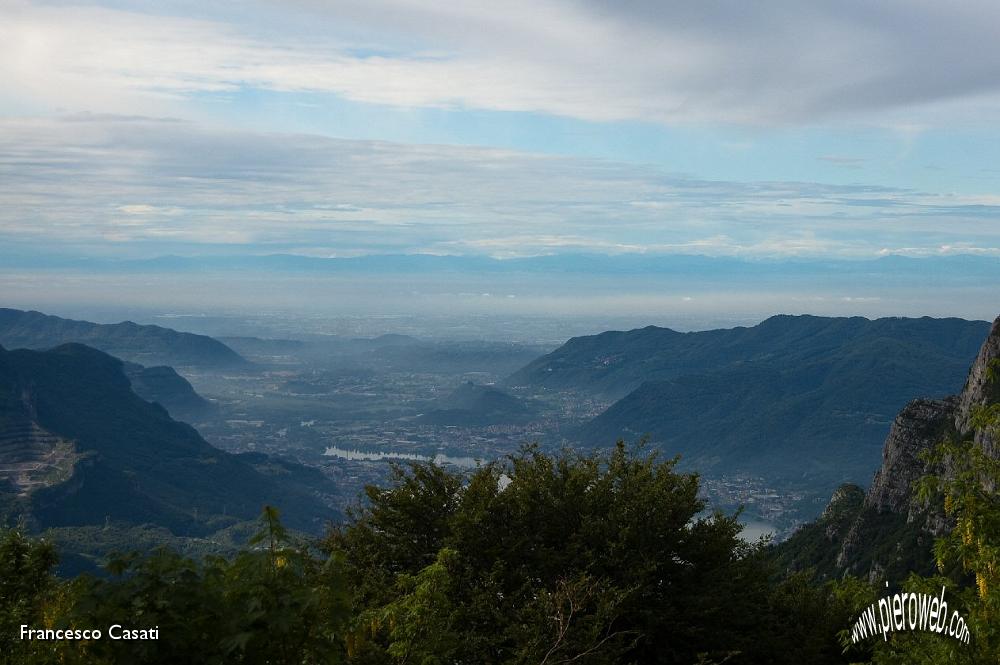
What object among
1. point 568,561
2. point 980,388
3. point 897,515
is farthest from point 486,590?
point 897,515

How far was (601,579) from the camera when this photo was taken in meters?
19.3

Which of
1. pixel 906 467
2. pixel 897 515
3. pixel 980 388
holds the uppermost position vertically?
pixel 980 388

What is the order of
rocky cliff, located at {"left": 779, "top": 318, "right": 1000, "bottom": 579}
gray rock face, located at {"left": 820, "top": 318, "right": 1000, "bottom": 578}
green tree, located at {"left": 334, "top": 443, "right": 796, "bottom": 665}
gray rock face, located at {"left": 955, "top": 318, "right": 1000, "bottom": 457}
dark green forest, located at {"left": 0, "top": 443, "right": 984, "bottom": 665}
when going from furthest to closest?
gray rock face, located at {"left": 820, "top": 318, "right": 1000, "bottom": 578} < gray rock face, located at {"left": 955, "top": 318, "right": 1000, "bottom": 457} < rocky cliff, located at {"left": 779, "top": 318, "right": 1000, "bottom": 579} < green tree, located at {"left": 334, "top": 443, "right": 796, "bottom": 665} < dark green forest, located at {"left": 0, "top": 443, "right": 984, "bottom": 665}

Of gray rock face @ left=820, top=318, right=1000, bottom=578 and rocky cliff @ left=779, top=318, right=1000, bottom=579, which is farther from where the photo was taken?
gray rock face @ left=820, top=318, right=1000, bottom=578

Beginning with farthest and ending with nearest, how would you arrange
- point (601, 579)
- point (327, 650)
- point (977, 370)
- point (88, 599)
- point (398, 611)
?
point (977, 370)
point (601, 579)
point (398, 611)
point (327, 650)
point (88, 599)

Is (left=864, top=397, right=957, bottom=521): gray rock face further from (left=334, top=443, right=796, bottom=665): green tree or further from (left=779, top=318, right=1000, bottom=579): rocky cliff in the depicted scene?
(left=334, top=443, right=796, bottom=665): green tree

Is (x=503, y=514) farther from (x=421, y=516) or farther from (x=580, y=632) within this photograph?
(x=580, y=632)

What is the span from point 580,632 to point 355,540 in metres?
8.51

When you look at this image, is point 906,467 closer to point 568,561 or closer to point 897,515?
point 897,515

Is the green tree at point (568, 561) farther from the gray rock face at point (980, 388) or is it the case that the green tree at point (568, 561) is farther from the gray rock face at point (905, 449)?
the gray rock face at point (905, 449)

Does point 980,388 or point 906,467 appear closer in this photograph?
point 980,388

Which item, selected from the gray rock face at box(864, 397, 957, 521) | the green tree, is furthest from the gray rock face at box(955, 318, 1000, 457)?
the green tree

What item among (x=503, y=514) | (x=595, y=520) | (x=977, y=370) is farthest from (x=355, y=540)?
(x=977, y=370)

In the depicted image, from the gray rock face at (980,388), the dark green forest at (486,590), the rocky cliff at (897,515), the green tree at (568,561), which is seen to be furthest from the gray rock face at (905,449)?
the green tree at (568,561)
